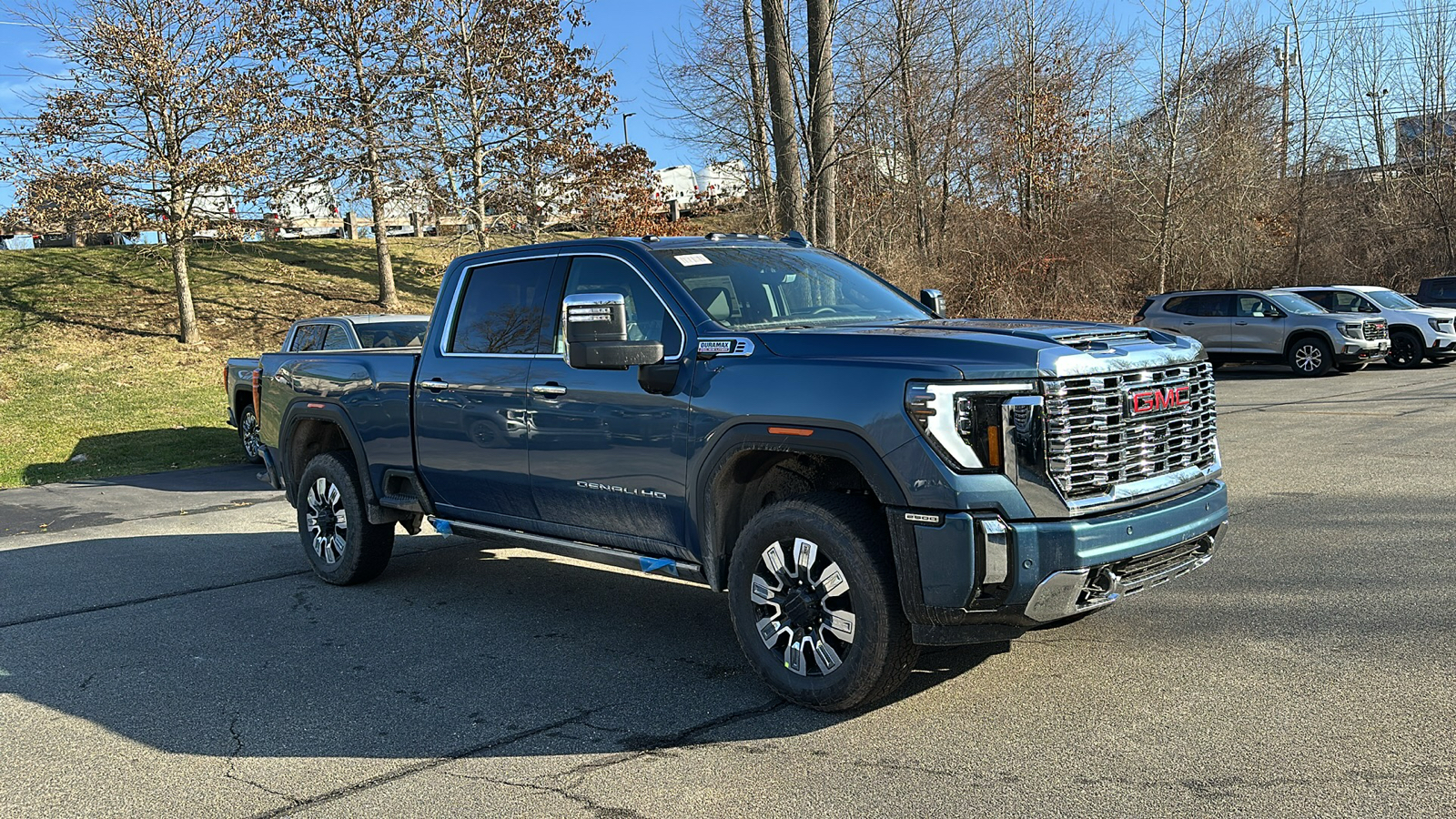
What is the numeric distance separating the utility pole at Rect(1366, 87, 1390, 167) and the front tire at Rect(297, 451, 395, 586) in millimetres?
34469

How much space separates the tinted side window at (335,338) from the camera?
13047 millimetres

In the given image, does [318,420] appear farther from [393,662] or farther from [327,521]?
[393,662]

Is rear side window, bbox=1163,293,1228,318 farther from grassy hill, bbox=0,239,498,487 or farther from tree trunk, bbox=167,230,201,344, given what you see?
tree trunk, bbox=167,230,201,344

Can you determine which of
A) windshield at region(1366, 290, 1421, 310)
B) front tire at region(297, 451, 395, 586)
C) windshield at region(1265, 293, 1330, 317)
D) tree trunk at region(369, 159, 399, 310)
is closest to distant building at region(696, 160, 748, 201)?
tree trunk at region(369, 159, 399, 310)

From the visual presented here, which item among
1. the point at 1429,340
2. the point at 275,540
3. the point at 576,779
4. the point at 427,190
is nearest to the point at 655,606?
the point at 576,779

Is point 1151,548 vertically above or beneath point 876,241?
beneath

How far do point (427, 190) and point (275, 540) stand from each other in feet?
49.1

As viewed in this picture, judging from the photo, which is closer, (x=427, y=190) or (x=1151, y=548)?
Result: (x=1151, y=548)

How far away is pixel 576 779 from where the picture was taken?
13.6ft

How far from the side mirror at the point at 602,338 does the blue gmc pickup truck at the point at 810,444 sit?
0.01m

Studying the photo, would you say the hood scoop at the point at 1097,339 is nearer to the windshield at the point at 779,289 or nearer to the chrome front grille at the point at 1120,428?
the chrome front grille at the point at 1120,428

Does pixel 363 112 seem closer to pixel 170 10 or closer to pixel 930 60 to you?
pixel 170 10

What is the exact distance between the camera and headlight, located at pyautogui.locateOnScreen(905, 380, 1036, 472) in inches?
168

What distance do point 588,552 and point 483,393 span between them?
3.77 feet
